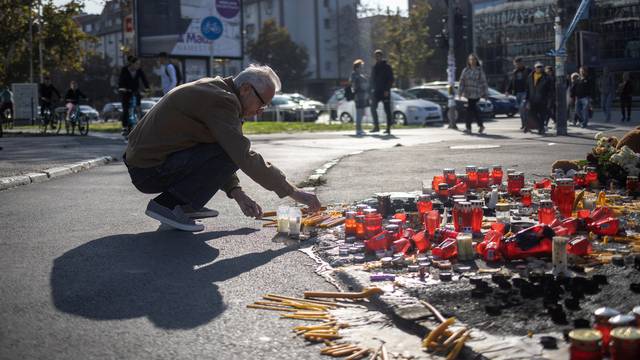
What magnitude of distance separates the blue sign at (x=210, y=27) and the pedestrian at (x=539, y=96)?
9.40 metres

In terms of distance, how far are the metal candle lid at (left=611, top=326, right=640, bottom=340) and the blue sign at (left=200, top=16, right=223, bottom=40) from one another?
2110 centimetres

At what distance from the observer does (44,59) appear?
49688mm

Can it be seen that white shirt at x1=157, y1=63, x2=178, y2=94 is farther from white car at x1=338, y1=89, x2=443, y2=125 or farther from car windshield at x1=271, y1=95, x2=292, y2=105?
car windshield at x1=271, y1=95, x2=292, y2=105

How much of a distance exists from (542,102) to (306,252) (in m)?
15.8

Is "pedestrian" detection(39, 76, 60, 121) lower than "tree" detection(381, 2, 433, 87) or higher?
lower

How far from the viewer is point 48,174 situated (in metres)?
10.9

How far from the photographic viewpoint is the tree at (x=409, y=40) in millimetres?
66125

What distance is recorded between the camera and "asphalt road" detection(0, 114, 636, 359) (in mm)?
3447

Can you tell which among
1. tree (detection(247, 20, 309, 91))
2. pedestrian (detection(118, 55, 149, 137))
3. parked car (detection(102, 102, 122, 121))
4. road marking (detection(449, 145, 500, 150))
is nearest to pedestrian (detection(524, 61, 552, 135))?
road marking (detection(449, 145, 500, 150))

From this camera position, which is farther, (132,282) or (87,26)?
(87,26)

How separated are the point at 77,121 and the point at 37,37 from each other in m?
26.0

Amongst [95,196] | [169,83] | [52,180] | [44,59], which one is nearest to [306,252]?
[95,196]

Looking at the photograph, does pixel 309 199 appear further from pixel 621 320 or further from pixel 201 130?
pixel 621 320

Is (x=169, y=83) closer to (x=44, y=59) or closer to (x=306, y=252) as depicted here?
(x=306, y=252)
